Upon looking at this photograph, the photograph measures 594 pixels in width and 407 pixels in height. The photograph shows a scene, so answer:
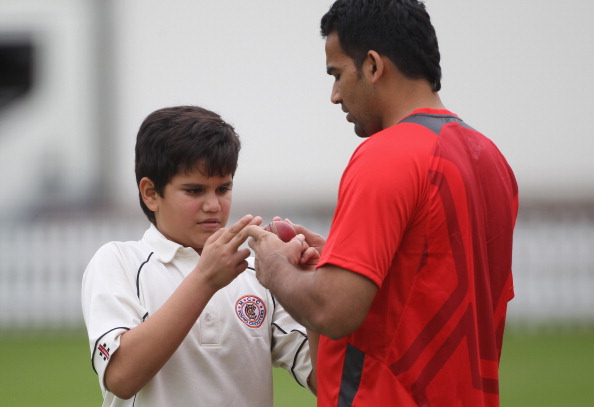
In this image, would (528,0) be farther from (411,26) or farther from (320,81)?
(411,26)

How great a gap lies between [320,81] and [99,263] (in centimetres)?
1151

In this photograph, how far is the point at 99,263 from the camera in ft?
9.15

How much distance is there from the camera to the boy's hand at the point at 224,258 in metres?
2.63

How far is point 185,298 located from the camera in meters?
2.61

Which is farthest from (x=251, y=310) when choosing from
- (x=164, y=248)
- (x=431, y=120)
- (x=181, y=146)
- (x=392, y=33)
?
(x=392, y=33)

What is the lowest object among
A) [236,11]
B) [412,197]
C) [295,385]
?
[295,385]

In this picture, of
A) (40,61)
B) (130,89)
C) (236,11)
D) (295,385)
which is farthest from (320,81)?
(295,385)

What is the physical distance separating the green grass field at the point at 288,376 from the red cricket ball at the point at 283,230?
4.61m

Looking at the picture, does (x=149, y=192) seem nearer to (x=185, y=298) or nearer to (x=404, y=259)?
(x=185, y=298)

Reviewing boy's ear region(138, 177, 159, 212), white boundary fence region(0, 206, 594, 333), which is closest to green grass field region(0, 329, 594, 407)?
white boundary fence region(0, 206, 594, 333)

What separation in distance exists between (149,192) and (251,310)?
20.4 inches

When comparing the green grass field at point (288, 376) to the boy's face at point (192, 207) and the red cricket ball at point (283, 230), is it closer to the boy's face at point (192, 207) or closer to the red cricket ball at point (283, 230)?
the boy's face at point (192, 207)

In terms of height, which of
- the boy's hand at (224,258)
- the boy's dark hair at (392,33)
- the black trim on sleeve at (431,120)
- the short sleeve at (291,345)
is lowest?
the short sleeve at (291,345)

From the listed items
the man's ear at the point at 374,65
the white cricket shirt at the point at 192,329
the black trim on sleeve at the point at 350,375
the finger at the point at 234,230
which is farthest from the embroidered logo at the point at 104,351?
the man's ear at the point at 374,65
